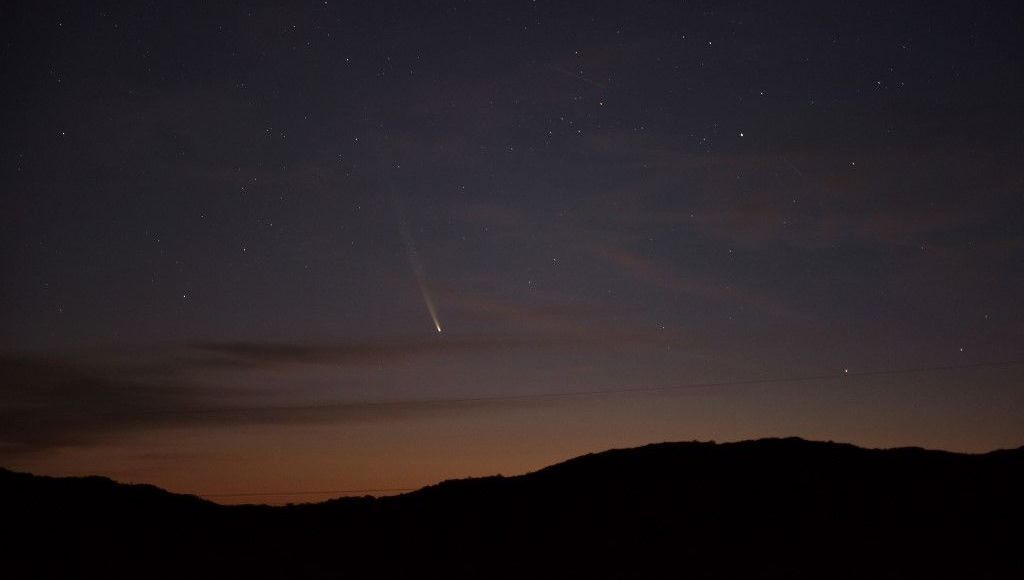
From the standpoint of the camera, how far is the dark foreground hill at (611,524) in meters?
30.2

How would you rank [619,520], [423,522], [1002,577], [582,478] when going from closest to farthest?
[1002,577] < [619,520] < [423,522] < [582,478]

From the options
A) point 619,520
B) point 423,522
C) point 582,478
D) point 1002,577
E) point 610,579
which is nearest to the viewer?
A: point 1002,577

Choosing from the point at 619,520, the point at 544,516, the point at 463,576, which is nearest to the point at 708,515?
the point at 619,520

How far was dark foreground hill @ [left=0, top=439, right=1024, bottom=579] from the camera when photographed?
1187 inches

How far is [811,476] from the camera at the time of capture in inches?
1439

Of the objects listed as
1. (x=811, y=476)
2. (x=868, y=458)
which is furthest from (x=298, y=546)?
(x=868, y=458)

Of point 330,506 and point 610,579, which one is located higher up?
point 330,506

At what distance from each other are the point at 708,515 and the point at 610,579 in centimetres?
633

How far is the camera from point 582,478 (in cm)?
4022

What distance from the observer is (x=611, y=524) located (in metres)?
34.6

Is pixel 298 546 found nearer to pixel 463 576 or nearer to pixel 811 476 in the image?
pixel 463 576

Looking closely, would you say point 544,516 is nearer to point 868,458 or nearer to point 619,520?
point 619,520

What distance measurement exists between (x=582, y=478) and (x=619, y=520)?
546 centimetres

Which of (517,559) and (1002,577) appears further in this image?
(517,559)
